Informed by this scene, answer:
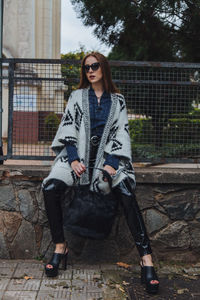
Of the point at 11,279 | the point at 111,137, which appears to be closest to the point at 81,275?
the point at 11,279

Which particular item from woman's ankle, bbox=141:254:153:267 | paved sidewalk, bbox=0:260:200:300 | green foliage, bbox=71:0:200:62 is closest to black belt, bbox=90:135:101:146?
woman's ankle, bbox=141:254:153:267

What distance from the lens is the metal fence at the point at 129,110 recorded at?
3.77m

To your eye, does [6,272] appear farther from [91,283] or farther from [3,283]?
[91,283]

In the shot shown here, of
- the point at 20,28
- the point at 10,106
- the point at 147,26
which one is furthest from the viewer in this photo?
the point at 20,28

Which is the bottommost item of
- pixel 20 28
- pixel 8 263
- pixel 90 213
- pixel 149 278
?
pixel 8 263

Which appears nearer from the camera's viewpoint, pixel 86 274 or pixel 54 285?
pixel 54 285

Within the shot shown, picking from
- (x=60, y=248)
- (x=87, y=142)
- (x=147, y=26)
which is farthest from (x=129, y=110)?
(x=147, y=26)

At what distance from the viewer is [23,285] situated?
9.98ft

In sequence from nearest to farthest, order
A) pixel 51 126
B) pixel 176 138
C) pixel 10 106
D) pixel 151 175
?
pixel 151 175, pixel 10 106, pixel 51 126, pixel 176 138

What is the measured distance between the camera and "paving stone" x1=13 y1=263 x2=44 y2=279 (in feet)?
10.7

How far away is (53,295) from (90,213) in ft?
2.17

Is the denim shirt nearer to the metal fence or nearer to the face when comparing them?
the face

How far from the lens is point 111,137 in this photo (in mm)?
3340

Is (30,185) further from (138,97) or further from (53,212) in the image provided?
(138,97)
